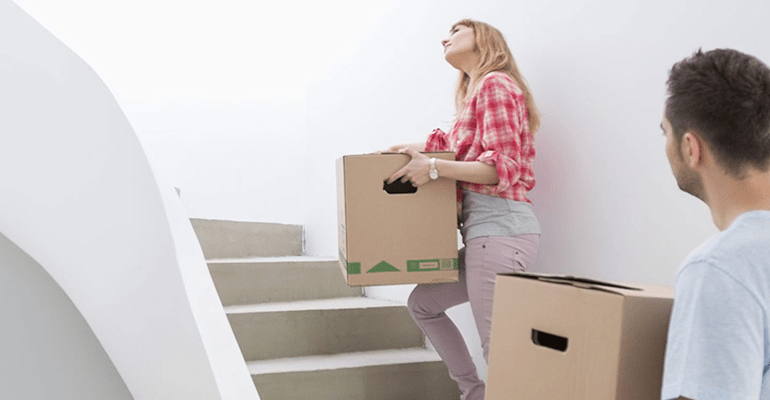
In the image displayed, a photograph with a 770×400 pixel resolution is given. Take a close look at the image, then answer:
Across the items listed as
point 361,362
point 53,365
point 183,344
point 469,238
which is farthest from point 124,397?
point 469,238

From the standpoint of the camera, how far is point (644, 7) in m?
1.57

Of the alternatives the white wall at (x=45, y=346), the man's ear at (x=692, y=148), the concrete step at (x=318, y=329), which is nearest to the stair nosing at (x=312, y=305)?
the concrete step at (x=318, y=329)

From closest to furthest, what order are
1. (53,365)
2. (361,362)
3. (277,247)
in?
(361,362) < (53,365) < (277,247)

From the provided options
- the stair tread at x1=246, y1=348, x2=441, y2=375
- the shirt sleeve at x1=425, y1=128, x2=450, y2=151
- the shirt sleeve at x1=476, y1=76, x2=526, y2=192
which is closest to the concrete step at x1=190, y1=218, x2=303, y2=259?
the stair tread at x1=246, y1=348, x2=441, y2=375

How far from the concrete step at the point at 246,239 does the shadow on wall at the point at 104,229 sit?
0.62 metres

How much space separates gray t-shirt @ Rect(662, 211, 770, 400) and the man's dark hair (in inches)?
3.8

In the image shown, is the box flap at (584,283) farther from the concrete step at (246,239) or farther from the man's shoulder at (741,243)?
the concrete step at (246,239)

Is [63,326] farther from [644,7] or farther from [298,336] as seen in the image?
[644,7]

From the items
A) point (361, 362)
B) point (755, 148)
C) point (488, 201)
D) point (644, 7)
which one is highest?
point (644, 7)

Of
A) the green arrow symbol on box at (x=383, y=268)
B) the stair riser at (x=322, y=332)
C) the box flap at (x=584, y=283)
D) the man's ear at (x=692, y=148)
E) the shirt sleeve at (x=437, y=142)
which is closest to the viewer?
the man's ear at (x=692, y=148)

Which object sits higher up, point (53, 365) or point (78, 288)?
point (78, 288)

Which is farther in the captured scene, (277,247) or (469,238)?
(277,247)

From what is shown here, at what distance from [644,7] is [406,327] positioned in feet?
4.90

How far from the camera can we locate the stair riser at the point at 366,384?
2.12 m
